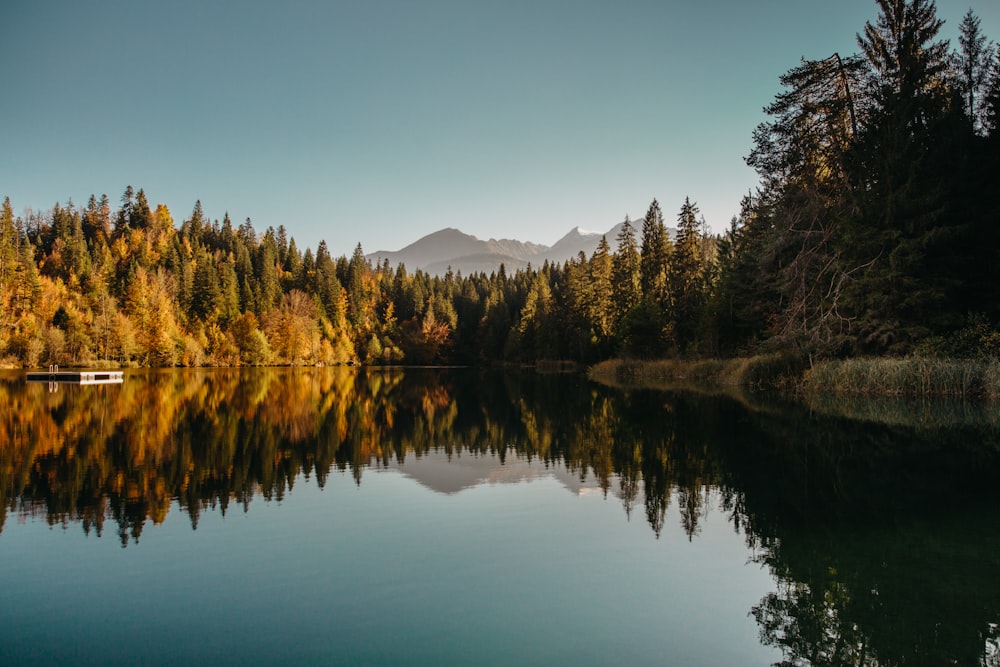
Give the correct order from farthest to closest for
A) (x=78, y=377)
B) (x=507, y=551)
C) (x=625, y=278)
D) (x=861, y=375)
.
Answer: (x=625, y=278) → (x=78, y=377) → (x=861, y=375) → (x=507, y=551)

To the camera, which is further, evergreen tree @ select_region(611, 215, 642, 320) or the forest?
evergreen tree @ select_region(611, 215, 642, 320)

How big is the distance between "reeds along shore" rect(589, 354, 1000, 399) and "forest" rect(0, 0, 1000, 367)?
1.02m

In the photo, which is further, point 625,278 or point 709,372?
point 625,278

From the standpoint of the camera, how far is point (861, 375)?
2800 centimetres

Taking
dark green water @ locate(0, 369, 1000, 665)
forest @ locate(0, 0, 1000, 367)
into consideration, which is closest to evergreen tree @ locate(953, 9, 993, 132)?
forest @ locate(0, 0, 1000, 367)

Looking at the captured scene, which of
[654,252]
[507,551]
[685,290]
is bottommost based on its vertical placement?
[507,551]

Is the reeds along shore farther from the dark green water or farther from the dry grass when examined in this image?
the dark green water

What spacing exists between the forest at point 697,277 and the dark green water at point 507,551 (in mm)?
13116

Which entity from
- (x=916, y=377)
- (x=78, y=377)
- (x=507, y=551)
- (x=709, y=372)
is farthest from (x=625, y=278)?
(x=507, y=551)

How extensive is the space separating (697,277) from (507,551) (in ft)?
Answer: 171

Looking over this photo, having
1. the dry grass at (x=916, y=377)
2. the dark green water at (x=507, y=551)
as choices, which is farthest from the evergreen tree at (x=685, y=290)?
the dark green water at (x=507, y=551)

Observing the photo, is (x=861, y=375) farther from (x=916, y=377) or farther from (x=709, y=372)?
(x=709, y=372)

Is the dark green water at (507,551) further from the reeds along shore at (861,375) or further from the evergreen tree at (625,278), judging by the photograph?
the evergreen tree at (625,278)

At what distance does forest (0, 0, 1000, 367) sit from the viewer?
26.9 m
